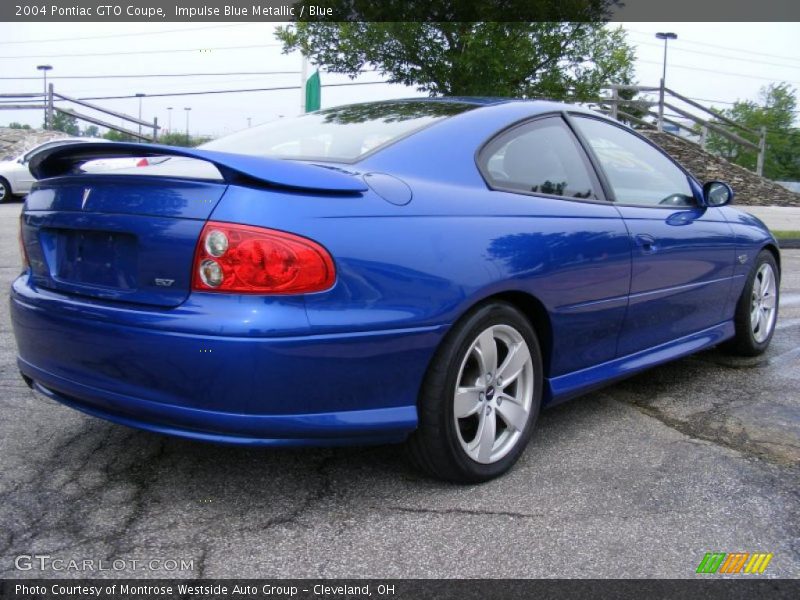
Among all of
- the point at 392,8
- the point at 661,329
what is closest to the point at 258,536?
the point at 661,329

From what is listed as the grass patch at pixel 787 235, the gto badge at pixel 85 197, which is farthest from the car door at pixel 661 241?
the grass patch at pixel 787 235

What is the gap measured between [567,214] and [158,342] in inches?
66.1

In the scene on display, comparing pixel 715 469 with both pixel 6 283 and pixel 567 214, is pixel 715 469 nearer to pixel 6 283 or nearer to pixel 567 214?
pixel 567 214

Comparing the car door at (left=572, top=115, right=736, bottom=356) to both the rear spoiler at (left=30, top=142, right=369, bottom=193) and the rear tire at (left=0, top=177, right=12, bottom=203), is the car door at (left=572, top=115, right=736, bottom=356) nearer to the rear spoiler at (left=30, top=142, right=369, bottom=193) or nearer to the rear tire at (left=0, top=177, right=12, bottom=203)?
the rear spoiler at (left=30, top=142, right=369, bottom=193)

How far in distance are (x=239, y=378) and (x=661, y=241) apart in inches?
87.2

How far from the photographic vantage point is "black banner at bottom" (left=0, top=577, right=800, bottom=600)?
217 cm

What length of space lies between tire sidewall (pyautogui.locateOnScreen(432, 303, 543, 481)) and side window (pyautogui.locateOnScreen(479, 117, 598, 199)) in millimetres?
511

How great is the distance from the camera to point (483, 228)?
2.88 meters

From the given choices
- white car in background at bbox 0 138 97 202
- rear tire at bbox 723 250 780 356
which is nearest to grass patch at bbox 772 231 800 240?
rear tire at bbox 723 250 780 356

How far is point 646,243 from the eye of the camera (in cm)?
367

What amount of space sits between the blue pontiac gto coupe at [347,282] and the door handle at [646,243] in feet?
0.04

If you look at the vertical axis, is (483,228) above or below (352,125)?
below

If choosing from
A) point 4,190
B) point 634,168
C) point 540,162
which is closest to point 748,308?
point 634,168

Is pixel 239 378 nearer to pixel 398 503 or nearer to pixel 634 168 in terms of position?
pixel 398 503
